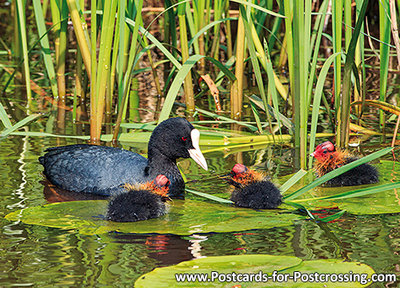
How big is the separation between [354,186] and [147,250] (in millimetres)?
1803

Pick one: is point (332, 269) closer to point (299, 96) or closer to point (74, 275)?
point (74, 275)

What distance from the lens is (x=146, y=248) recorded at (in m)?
3.38

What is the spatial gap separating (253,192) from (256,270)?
1.16 metres

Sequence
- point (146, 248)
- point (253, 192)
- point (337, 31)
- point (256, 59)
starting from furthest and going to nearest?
1. point (256, 59)
2. point (337, 31)
3. point (253, 192)
4. point (146, 248)

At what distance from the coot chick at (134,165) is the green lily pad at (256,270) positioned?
145cm

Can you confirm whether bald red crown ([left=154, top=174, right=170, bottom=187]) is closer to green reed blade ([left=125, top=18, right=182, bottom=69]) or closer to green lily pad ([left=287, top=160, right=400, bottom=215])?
green lily pad ([left=287, top=160, right=400, bottom=215])

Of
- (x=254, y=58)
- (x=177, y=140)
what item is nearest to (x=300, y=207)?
(x=177, y=140)

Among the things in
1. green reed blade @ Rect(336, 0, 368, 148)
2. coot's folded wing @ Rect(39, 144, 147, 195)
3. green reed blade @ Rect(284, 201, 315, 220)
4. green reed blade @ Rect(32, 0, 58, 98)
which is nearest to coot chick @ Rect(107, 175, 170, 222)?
coot's folded wing @ Rect(39, 144, 147, 195)

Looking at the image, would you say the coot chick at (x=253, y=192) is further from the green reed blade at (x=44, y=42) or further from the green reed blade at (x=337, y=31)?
the green reed blade at (x=44, y=42)

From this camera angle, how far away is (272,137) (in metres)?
5.52

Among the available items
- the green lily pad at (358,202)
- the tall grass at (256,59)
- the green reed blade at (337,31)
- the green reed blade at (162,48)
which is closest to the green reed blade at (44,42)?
the tall grass at (256,59)

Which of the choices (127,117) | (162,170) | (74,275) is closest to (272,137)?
(162,170)

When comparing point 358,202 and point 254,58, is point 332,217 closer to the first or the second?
point 358,202

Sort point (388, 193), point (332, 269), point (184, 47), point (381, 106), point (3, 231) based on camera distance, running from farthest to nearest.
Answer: point (184, 47) → point (381, 106) → point (388, 193) → point (3, 231) → point (332, 269)
